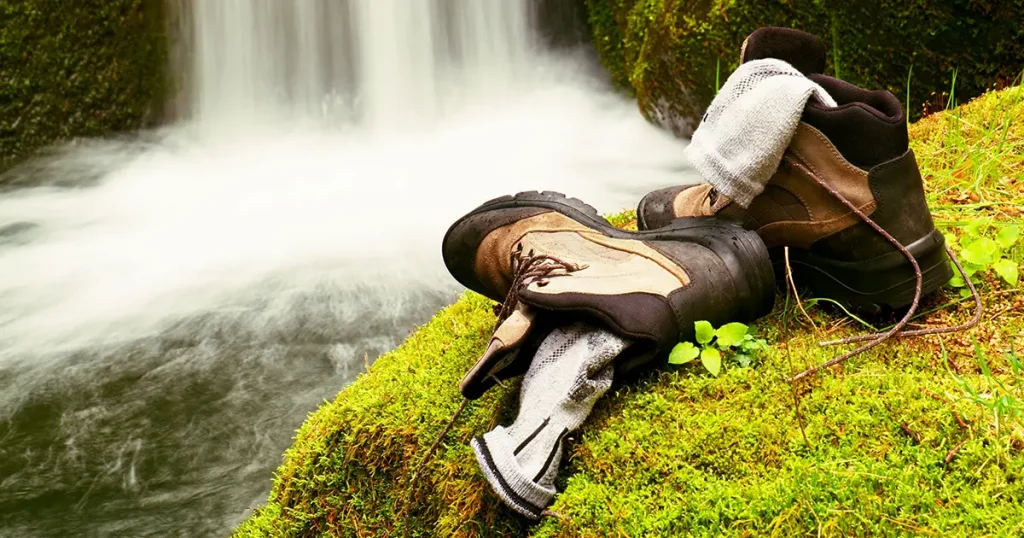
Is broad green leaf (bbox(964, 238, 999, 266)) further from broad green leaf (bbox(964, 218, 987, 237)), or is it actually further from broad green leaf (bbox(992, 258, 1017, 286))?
broad green leaf (bbox(964, 218, 987, 237))

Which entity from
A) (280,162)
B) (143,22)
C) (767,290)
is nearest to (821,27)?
(767,290)

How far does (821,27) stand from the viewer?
16.8 ft

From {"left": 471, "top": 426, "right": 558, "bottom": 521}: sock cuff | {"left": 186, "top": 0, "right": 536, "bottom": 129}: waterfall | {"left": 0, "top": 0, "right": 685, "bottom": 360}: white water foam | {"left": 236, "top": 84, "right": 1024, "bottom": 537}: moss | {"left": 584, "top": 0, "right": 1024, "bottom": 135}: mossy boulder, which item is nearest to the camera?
{"left": 236, "top": 84, "right": 1024, "bottom": 537}: moss

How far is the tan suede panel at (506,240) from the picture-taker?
2354mm

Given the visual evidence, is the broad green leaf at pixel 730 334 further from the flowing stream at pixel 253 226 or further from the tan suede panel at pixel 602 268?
the flowing stream at pixel 253 226

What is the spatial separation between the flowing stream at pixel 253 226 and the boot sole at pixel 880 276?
8.40ft

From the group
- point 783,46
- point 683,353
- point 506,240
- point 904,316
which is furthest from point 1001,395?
point 506,240

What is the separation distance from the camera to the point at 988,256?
2283 mm

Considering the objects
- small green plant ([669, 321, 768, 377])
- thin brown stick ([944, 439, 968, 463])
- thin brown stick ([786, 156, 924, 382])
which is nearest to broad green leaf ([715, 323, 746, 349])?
small green plant ([669, 321, 768, 377])

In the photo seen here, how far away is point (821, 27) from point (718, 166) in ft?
11.2

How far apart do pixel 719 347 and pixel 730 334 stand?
0.21 ft

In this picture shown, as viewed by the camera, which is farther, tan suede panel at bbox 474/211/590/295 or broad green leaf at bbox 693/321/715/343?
tan suede panel at bbox 474/211/590/295

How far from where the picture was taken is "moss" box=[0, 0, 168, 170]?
7660mm

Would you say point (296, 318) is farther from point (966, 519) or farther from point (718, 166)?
point (966, 519)
